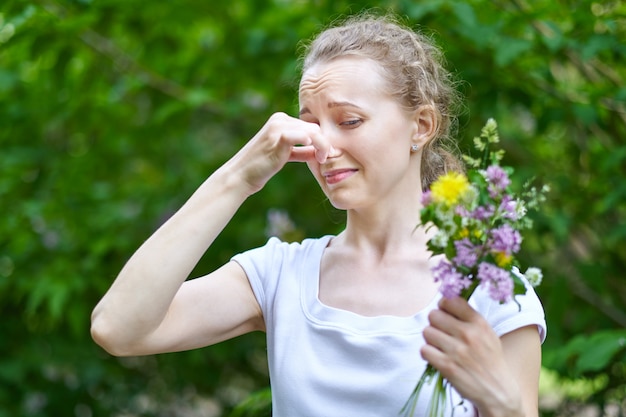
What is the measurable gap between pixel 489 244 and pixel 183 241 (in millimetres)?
622

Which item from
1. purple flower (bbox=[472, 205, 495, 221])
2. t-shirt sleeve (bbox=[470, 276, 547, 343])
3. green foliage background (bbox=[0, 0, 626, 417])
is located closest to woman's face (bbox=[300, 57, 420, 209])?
t-shirt sleeve (bbox=[470, 276, 547, 343])

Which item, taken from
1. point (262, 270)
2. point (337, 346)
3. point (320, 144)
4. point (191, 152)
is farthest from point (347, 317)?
point (191, 152)

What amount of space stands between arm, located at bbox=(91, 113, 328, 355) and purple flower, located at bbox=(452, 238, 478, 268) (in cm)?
44

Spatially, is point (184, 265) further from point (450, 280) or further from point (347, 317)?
point (450, 280)

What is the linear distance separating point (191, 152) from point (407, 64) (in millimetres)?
2846

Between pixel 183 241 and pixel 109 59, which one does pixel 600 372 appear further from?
pixel 109 59

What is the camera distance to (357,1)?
3.14 m

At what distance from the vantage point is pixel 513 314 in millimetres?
1651

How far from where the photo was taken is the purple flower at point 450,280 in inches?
54.6

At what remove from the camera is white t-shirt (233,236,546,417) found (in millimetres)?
1681

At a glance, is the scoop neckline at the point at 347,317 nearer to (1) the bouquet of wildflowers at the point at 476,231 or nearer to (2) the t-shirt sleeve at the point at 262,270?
(2) the t-shirt sleeve at the point at 262,270

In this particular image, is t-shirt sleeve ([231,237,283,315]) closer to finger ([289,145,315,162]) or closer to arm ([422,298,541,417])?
finger ([289,145,315,162])

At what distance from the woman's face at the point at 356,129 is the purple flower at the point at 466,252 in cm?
42

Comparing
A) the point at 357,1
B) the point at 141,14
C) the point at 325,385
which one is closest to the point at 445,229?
the point at 325,385
